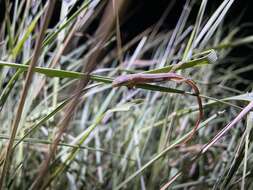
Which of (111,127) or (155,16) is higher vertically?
(155,16)

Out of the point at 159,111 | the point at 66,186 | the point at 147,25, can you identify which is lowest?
the point at 66,186

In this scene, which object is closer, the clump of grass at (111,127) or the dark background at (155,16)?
the clump of grass at (111,127)

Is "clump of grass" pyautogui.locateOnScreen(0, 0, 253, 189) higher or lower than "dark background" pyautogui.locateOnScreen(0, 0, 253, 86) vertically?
lower

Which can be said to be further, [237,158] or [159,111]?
[159,111]

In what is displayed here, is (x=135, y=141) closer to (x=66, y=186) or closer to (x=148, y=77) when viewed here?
(x=66, y=186)

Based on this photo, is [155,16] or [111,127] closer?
[111,127]

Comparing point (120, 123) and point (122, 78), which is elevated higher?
point (122, 78)

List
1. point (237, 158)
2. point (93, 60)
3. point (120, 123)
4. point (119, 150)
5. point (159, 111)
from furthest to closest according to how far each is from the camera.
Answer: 1. point (120, 123)
2. point (119, 150)
3. point (159, 111)
4. point (237, 158)
5. point (93, 60)

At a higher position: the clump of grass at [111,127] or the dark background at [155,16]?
the dark background at [155,16]

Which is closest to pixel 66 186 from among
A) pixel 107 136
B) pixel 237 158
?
pixel 107 136

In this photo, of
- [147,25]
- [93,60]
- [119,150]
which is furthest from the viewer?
[147,25]

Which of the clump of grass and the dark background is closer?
the clump of grass
